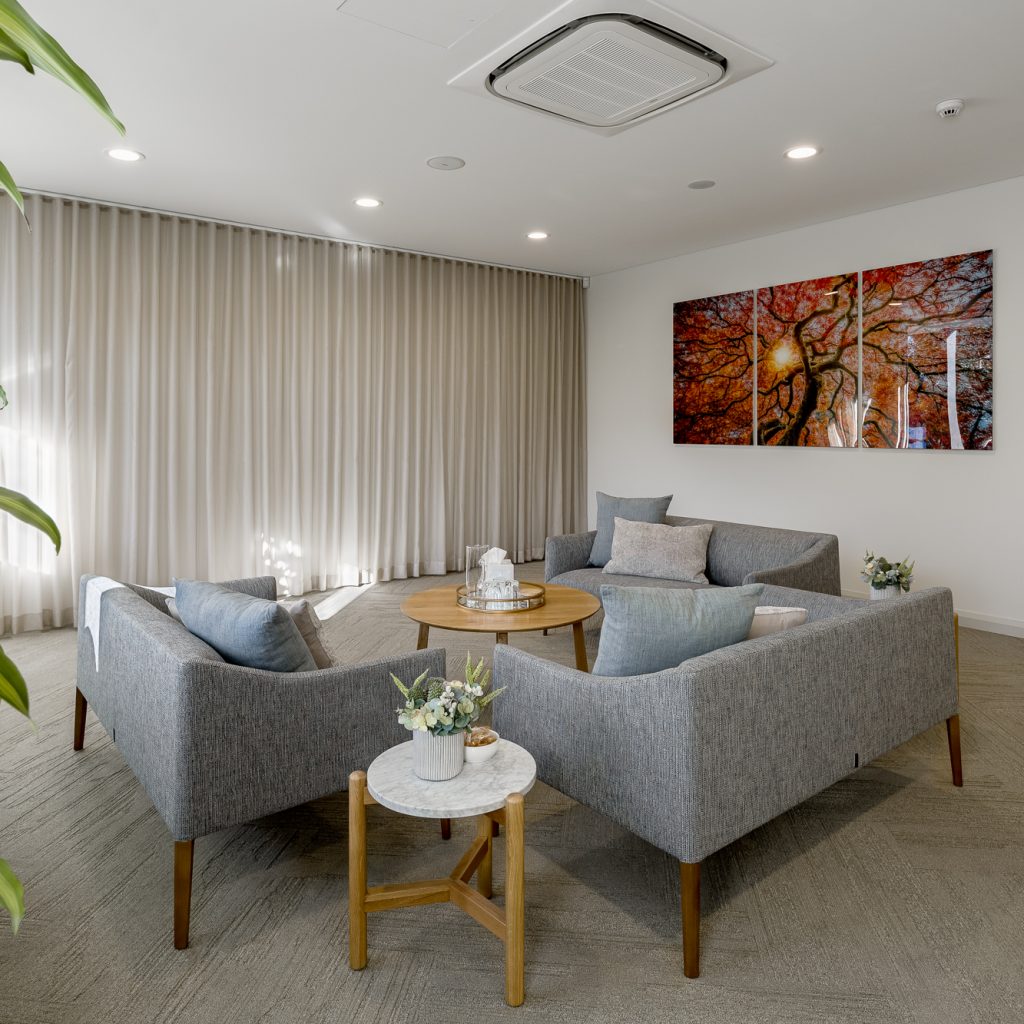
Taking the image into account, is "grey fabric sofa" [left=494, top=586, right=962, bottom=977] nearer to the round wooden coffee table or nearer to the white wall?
the round wooden coffee table

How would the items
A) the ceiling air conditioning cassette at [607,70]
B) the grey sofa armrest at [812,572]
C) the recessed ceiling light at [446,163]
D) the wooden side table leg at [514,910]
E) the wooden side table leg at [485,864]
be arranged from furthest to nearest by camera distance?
the recessed ceiling light at [446,163] < the grey sofa armrest at [812,572] < the ceiling air conditioning cassette at [607,70] < the wooden side table leg at [485,864] < the wooden side table leg at [514,910]

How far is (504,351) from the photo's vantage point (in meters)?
6.71

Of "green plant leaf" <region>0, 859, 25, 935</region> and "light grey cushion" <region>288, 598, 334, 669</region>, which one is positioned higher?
"green plant leaf" <region>0, 859, 25, 935</region>

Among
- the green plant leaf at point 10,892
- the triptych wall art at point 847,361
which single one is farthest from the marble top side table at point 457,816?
the triptych wall art at point 847,361

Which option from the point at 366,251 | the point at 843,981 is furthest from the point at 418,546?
the point at 843,981

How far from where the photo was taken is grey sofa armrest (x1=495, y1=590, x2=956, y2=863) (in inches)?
71.4

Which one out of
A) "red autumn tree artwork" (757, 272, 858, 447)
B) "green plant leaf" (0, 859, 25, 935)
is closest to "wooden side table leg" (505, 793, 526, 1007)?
"green plant leaf" (0, 859, 25, 935)

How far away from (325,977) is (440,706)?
0.67m

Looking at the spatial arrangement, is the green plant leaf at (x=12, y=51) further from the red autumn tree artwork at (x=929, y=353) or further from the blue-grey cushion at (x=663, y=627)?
the red autumn tree artwork at (x=929, y=353)

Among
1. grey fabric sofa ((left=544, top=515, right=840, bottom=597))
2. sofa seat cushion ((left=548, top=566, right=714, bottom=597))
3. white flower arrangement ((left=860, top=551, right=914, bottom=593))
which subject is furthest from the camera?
sofa seat cushion ((left=548, top=566, right=714, bottom=597))

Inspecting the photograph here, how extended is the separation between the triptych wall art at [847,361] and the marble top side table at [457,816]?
3978 mm

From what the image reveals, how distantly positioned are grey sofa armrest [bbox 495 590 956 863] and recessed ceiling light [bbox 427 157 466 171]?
2.78 m

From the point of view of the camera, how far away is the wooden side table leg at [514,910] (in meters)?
1.68

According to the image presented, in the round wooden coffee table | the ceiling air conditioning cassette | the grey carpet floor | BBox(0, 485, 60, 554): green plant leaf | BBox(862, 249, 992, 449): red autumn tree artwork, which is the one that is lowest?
the grey carpet floor
